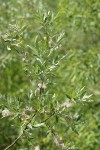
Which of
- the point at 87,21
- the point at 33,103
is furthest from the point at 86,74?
the point at 33,103

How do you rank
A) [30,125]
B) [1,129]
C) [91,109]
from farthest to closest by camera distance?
[1,129]
[91,109]
[30,125]

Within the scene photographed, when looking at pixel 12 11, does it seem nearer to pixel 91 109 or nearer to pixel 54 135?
pixel 91 109

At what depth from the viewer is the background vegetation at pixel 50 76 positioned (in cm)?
252

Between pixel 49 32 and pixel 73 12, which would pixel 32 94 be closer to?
pixel 49 32

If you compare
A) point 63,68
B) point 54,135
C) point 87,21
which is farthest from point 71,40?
point 54,135

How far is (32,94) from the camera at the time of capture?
2562 mm

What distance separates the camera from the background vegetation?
2.52m

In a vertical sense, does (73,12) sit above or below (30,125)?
above

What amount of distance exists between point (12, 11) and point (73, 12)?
104 cm

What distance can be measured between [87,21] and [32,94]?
6.10 ft

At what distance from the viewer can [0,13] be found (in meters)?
4.79

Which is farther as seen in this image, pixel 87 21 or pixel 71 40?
pixel 71 40

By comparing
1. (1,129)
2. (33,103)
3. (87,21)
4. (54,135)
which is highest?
(87,21)

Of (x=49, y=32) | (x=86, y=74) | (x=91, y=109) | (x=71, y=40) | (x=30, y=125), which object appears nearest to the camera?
(x=30, y=125)
